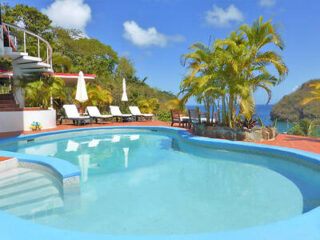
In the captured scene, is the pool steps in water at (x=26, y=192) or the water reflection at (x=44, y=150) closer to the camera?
the pool steps in water at (x=26, y=192)

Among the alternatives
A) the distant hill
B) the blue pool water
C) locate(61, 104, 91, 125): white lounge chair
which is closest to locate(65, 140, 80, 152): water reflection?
the blue pool water

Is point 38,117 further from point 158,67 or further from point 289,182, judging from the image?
point 158,67

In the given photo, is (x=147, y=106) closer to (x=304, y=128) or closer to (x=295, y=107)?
(x=304, y=128)

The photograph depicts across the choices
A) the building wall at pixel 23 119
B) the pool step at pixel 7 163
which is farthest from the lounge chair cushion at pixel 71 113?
the pool step at pixel 7 163

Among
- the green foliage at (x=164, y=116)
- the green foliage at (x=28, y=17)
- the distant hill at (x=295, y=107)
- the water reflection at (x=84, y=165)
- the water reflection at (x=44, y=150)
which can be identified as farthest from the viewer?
the distant hill at (x=295, y=107)

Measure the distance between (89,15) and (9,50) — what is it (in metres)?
36.6

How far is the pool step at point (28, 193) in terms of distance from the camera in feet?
10.5

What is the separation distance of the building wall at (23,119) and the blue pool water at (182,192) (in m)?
4.08

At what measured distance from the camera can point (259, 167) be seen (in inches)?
214

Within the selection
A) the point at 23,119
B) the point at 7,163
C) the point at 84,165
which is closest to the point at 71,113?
the point at 23,119

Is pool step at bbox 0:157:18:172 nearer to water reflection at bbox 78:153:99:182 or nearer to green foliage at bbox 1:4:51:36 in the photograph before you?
water reflection at bbox 78:153:99:182

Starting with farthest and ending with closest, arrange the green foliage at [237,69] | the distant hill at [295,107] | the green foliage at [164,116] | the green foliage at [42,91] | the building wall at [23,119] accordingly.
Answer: the distant hill at [295,107], the green foliage at [164,116], the green foliage at [42,91], the building wall at [23,119], the green foliage at [237,69]

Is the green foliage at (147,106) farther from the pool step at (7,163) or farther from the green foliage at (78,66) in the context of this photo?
the pool step at (7,163)

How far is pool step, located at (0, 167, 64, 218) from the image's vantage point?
10.5 feet
